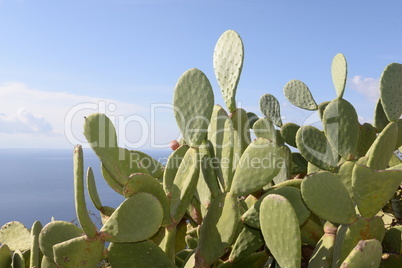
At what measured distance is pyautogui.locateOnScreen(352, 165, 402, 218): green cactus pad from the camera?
1.06 meters

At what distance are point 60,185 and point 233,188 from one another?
7248 inches

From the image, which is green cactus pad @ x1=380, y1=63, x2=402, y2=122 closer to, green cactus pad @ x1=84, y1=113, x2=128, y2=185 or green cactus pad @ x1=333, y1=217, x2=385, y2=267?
green cactus pad @ x1=333, y1=217, x2=385, y2=267

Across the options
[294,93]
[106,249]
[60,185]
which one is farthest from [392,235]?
[60,185]

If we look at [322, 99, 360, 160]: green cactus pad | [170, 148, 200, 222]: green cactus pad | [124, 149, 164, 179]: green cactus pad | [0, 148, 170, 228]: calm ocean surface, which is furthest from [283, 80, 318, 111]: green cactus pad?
[0, 148, 170, 228]: calm ocean surface

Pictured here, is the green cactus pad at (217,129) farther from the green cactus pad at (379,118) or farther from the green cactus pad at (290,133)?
the green cactus pad at (379,118)

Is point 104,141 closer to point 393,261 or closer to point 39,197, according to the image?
point 393,261

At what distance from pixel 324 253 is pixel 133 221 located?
1.74 feet

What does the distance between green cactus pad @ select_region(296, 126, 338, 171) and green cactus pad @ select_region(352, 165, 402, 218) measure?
0.96 ft

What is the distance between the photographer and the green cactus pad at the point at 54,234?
1.17m

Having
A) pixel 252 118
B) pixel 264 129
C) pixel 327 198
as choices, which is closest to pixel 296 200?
pixel 327 198

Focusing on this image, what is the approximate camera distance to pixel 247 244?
1.21m

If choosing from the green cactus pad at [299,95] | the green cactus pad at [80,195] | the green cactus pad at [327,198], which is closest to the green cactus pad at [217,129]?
the green cactus pad at [327,198]

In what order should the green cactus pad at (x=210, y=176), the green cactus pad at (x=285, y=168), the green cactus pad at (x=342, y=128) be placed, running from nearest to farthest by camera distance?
the green cactus pad at (x=210, y=176) → the green cactus pad at (x=342, y=128) → the green cactus pad at (x=285, y=168)

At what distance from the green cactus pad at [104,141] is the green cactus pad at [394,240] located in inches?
33.4
